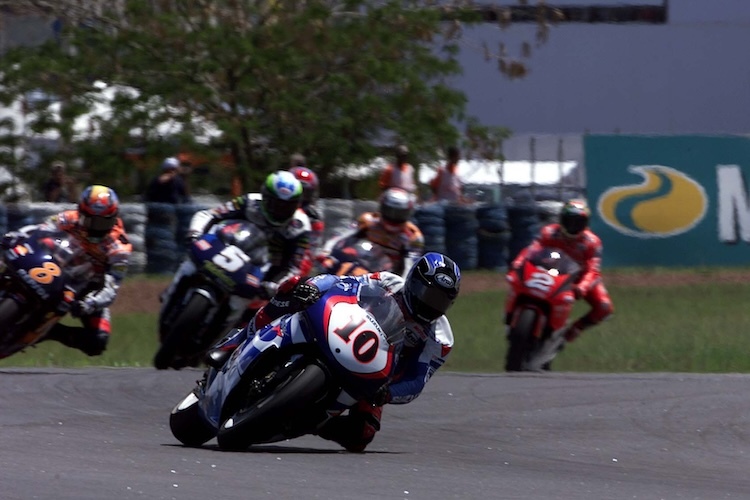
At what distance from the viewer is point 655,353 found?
13070 millimetres

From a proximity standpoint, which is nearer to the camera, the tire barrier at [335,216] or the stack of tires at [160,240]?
the stack of tires at [160,240]

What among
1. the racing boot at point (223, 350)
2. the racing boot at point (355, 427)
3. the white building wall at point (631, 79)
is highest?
the racing boot at point (223, 350)

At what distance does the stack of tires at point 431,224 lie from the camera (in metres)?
20.0

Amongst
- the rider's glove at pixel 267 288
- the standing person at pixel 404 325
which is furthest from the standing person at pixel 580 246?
the standing person at pixel 404 325

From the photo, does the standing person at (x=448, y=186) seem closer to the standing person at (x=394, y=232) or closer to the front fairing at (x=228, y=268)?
the standing person at (x=394, y=232)

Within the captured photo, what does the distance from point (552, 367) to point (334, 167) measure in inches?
433

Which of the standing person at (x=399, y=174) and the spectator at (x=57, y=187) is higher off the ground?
the standing person at (x=399, y=174)

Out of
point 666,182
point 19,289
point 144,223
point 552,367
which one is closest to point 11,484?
point 19,289

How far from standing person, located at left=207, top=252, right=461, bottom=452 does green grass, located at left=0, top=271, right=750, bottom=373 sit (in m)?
4.74

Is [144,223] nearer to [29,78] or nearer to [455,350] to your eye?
[29,78]

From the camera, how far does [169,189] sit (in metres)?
19.5

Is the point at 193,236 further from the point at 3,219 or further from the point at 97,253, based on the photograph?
the point at 3,219

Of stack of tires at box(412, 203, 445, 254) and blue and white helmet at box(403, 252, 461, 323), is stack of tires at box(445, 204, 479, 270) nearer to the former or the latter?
stack of tires at box(412, 203, 445, 254)

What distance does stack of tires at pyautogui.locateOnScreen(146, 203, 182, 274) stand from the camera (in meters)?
18.8
